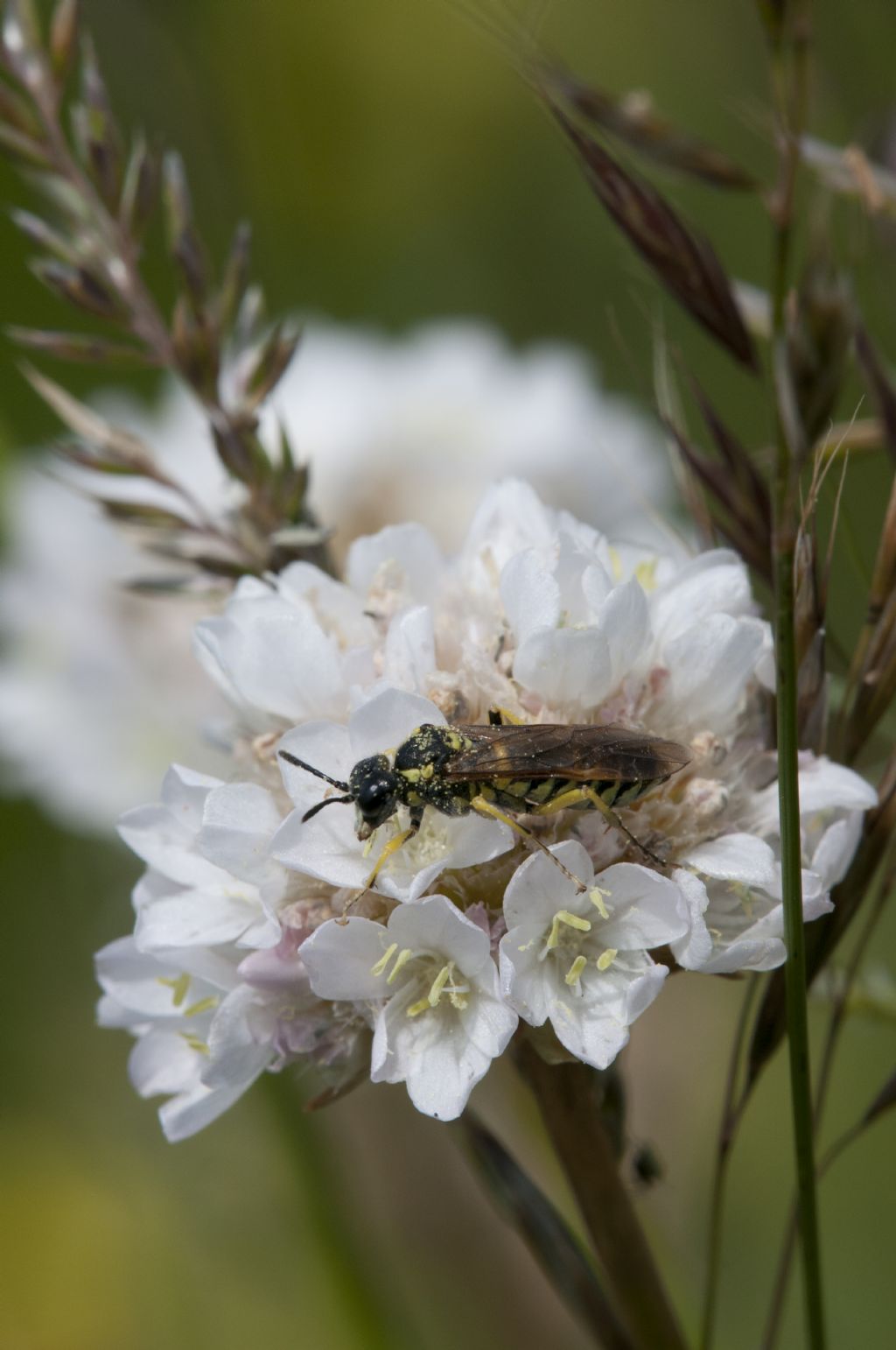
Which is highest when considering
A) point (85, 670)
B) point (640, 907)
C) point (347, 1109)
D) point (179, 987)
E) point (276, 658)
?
point (276, 658)

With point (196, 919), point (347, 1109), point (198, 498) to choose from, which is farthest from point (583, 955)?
point (347, 1109)

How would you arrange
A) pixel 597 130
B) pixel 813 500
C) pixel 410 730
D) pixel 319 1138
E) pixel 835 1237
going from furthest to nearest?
1. pixel 835 1237
2. pixel 319 1138
3. pixel 597 130
4. pixel 410 730
5. pixel 813 500

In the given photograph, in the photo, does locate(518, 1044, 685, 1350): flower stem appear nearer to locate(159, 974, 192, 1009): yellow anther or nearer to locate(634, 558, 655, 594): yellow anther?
locate(159, 974, 192, 1009): yellow anther

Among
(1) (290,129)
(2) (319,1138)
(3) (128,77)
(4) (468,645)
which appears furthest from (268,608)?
(1) (290,129)

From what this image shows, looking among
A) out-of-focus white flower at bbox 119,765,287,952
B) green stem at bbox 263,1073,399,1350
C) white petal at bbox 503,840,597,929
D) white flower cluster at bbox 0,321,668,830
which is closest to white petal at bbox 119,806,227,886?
out-of-focus white flower at bbox 119,765,287,952

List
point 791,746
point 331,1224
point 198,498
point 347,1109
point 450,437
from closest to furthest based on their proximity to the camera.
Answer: point 791,746 < point 331,1224 < point 198,498 < point 450,437 < point 347,1109

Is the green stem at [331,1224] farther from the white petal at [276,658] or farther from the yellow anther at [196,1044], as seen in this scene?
the white petal at [276,658]

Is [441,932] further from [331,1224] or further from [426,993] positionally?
[331,1224]

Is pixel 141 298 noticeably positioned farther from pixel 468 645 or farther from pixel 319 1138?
pixel 319 1138
